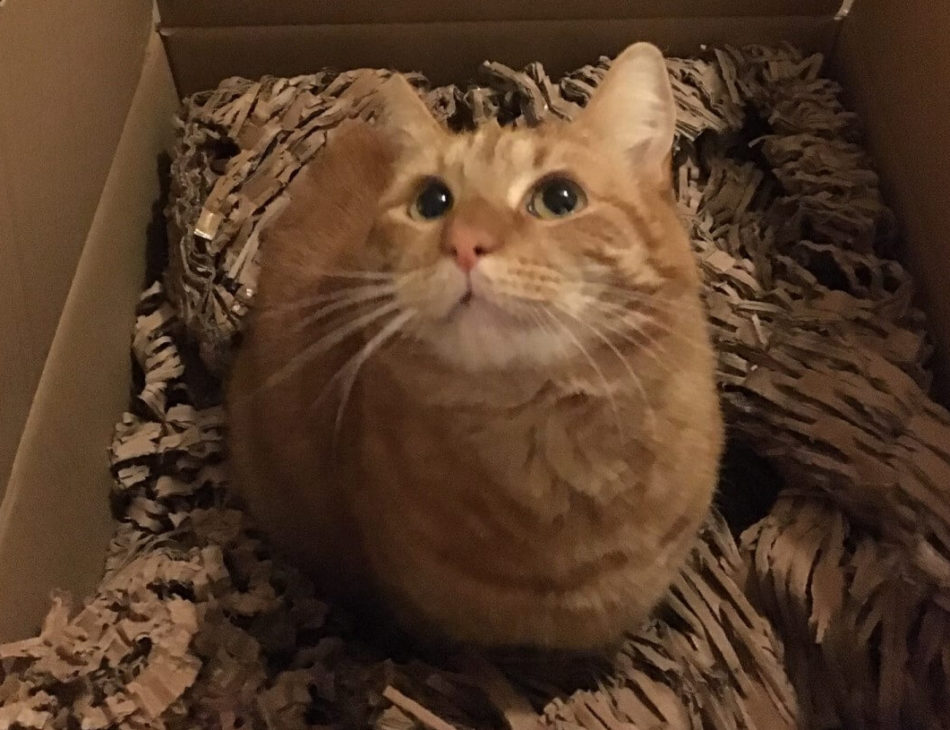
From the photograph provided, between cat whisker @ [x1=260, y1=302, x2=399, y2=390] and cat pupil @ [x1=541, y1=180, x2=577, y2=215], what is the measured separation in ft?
0.49

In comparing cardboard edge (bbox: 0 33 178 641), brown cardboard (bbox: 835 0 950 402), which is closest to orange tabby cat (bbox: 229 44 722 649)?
cardboard edge (bbox: 0 33 178 641)

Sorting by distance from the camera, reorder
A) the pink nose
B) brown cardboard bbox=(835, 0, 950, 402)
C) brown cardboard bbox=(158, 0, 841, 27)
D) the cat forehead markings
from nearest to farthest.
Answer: the pink nose < the cat forehead markings < brown cardboard bbox=(835, 0, 950, 402) < brown cardboard bbox=(158, 0, 841, 27)

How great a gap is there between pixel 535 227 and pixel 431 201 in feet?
0.37

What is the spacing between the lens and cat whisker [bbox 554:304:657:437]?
78 cm

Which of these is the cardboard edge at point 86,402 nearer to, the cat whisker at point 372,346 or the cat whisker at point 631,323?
the cat whisker at point 372,346

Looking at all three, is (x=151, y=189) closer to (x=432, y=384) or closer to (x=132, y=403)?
(x=132, y=403)

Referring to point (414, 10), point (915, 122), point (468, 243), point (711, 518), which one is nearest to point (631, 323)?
point (468, 243)

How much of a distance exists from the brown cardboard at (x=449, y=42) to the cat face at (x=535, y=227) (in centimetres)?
52

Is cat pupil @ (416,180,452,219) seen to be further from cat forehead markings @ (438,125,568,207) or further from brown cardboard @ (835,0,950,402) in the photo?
brown cardboard @ (835,0,950,402)

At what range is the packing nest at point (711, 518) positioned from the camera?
103 cm

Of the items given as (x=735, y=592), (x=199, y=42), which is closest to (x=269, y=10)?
(x=199, y=42)

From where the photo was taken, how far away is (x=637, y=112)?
0.94m

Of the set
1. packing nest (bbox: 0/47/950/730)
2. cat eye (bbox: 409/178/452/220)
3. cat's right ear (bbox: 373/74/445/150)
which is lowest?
packing nest (bbox: 0/47/950/730)

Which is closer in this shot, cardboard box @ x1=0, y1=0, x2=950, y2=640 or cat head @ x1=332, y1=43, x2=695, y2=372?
cat head @ x1=332, y1=43, x2=695, y2=372
